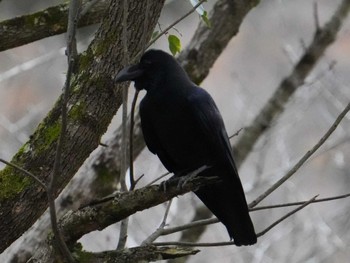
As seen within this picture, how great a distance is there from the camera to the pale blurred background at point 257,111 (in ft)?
27.2

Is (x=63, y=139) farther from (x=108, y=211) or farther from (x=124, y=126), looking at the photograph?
(x=124, y=126)

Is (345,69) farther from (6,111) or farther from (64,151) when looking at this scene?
(64,151)

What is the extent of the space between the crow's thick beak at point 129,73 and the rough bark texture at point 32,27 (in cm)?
74

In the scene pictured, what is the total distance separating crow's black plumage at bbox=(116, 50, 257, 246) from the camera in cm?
402

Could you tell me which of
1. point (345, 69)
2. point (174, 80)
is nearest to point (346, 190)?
point (345, 69)

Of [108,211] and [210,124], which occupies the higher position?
[108,211]

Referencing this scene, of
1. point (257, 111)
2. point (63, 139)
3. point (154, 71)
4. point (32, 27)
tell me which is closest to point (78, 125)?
point (154, 71)

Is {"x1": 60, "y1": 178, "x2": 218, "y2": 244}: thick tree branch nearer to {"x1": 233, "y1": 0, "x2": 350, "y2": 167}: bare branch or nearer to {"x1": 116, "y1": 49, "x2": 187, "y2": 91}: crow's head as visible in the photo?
{"x1": 116, "y1": 49, "x2": 187, "y2": 91}: crow's head

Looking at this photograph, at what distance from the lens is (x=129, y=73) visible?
390 cm

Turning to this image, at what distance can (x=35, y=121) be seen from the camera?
33.5ft

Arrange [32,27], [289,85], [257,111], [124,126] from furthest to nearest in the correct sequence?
[257,111] → [289,85] → [32,27] → [124,126]

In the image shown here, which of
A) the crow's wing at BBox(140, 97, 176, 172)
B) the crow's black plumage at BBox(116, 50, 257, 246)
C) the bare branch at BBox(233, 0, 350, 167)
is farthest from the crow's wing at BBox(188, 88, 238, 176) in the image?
the bare branch at BBox(233, 0, 350, 167)

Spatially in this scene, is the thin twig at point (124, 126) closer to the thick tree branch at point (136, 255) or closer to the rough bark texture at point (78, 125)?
the rough bark texture at point (78, 125)

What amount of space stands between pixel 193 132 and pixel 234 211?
416mm
